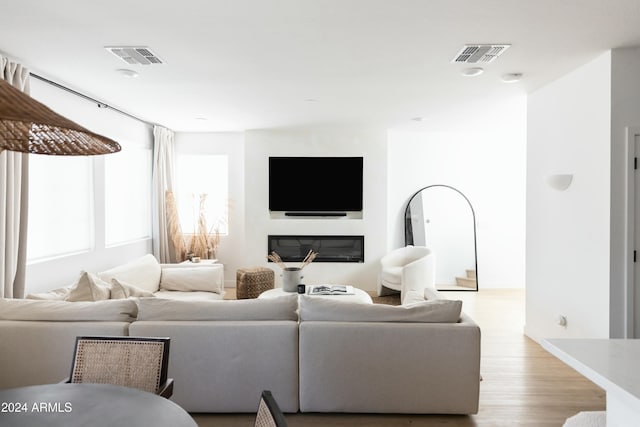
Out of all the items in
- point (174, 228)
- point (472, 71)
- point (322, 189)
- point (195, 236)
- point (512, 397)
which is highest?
point (472, 71)

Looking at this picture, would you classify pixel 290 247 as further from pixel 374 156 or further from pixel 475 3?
pixel 475 3

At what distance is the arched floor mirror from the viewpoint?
276 inches

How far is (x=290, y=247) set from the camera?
669 centimetres

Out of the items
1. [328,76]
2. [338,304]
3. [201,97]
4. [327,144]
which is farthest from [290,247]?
[338,304]

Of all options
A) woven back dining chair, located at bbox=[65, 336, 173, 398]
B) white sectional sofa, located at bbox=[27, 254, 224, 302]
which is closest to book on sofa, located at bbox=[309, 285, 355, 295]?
white sectional sofa, located at bbox=[27, 254, 224, 302]

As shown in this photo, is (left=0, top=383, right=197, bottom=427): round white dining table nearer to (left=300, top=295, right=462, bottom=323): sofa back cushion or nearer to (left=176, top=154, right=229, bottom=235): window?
(left=300, top=295, right=462, bottom=323): sofa back cushion

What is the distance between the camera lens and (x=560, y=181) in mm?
3785

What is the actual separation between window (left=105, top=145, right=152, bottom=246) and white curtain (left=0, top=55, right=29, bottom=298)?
1810mm

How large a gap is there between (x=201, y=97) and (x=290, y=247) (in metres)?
2.86

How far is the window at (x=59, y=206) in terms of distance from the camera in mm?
4066

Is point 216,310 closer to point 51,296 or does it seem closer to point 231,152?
point 51,296

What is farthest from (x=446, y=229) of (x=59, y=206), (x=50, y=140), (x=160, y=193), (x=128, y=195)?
(x=50, y=140)

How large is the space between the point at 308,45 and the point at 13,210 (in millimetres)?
2626

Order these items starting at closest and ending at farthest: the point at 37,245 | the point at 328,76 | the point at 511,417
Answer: the point at 511,417 → the point at 328,76 → the point at 37,245
